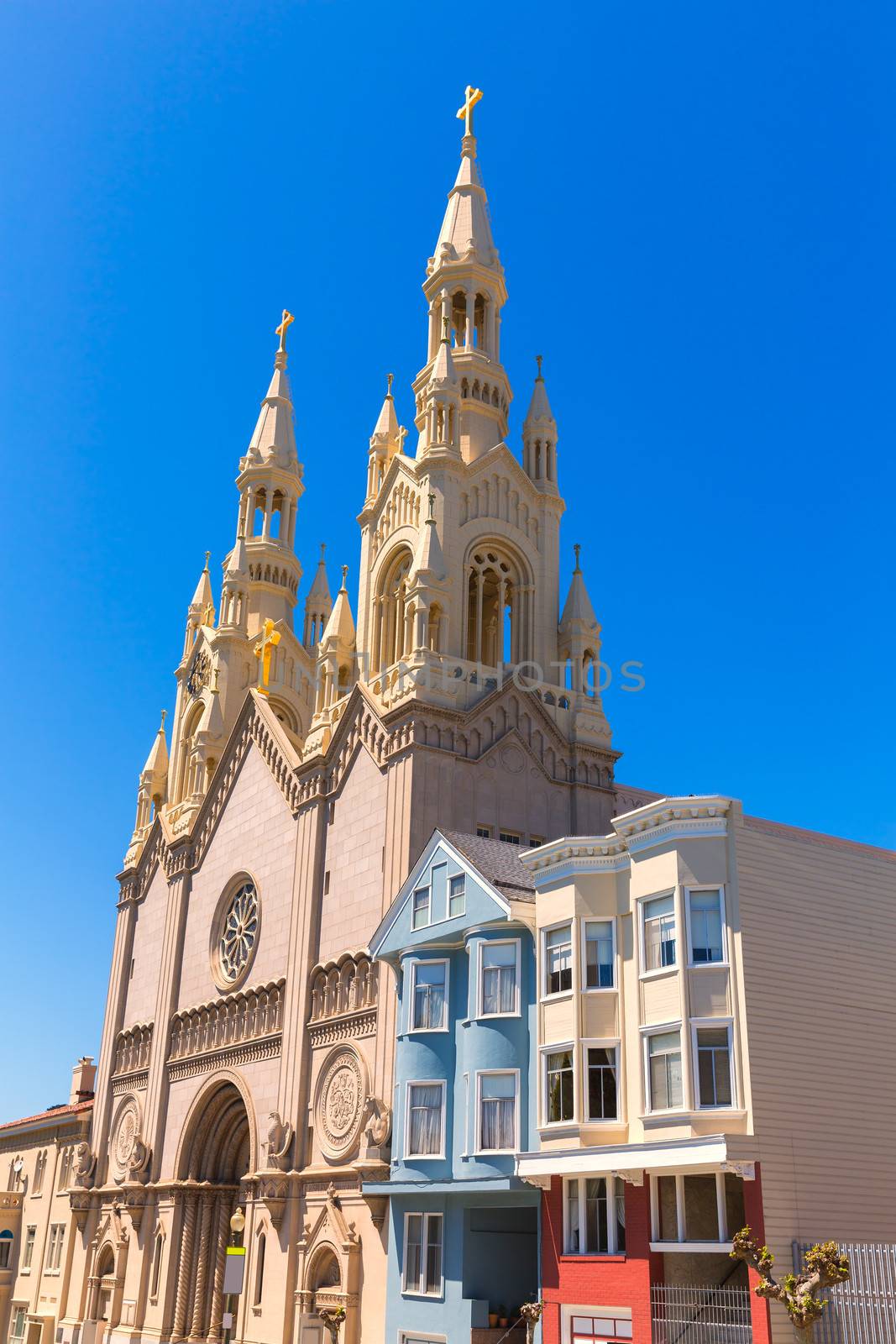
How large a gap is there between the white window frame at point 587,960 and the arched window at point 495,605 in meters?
21.3

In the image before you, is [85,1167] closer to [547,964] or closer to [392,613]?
[392,613]

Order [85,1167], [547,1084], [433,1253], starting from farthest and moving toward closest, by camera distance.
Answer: [85,1167], [433,1253], [547,1084]

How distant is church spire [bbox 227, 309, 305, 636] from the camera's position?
251 feet

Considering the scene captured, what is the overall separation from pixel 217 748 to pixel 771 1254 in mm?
45857

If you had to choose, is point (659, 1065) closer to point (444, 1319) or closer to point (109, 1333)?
point (444, 1319)

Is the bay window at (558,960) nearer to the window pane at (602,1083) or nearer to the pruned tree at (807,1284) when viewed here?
the window pane at (602,1083)

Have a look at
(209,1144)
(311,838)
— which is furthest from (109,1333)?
(311,838)

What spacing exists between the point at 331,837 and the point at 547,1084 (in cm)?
2007

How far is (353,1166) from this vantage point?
4341cm

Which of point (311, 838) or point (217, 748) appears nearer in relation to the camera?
point (311, 838)

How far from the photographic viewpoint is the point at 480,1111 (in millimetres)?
35938

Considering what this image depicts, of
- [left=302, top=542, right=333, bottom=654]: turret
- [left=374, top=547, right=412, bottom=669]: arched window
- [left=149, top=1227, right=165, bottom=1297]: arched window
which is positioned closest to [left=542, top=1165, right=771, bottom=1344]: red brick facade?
[left=374, top=547, right=412, bottom=669]: arched window

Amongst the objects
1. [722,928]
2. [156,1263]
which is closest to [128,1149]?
[156,1263]

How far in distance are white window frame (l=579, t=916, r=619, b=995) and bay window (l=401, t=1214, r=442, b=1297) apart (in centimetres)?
917
